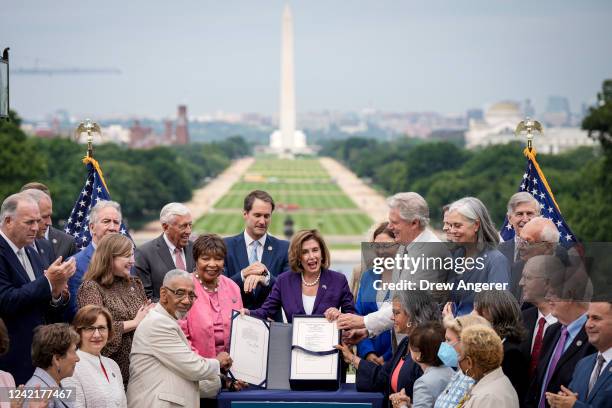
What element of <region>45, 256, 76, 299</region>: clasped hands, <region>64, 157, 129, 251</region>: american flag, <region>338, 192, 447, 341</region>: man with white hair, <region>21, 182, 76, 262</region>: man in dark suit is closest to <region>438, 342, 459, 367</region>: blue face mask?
<region>338, 192, 447, 341</region>: man with white hair

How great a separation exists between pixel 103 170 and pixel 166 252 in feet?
227

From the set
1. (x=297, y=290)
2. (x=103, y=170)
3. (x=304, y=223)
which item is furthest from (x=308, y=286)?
(x=103, y=170)

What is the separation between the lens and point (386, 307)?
8453mm

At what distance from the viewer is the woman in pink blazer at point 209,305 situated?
8523 millimetres

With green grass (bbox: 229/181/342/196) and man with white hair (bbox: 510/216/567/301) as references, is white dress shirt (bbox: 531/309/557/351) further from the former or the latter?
green grass (bbox: 229/181/342/196)

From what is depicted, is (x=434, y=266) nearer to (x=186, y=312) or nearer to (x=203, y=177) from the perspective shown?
(x=186, y=312)

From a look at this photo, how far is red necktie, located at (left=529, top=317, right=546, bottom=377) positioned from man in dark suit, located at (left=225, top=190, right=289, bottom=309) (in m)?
2.38

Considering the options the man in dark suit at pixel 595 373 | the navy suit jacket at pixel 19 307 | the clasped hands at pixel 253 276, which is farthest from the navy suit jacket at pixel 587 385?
the navy suit jacket at pixel 19 307

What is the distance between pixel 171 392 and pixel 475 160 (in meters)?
78.9

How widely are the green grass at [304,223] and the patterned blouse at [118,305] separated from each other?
4847 centimetres

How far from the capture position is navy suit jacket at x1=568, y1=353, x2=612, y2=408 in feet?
22.0

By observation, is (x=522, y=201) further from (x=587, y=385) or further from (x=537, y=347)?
(x=587, y=385)

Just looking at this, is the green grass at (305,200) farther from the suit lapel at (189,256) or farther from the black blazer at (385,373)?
the black blazer at (385,373)

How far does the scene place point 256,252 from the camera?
33.7 ft
